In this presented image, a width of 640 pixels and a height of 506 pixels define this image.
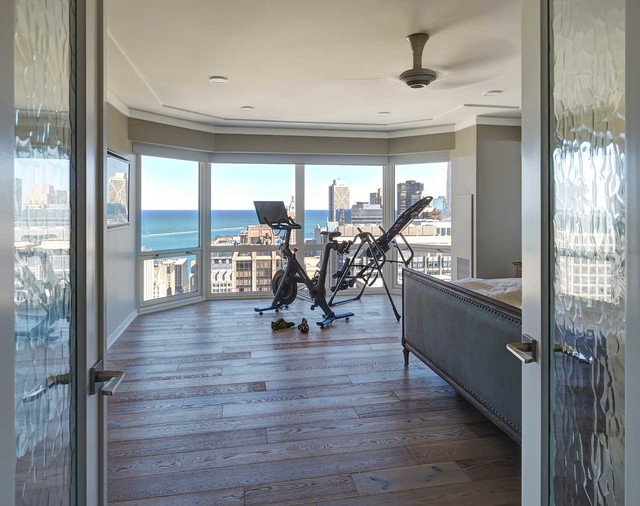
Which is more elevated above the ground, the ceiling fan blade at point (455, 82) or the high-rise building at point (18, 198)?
the ceiling fan blade at point (455, 82)

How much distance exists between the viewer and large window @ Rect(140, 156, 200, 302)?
592 cm

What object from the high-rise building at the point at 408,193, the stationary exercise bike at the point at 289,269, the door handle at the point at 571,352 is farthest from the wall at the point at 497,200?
the door handle at the point at 571,352

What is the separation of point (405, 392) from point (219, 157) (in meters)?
4.62

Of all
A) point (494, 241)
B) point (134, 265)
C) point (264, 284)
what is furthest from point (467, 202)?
point (134, 265)

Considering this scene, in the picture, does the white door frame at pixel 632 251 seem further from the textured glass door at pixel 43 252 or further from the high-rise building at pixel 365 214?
the high-rise building at pixel 365 214

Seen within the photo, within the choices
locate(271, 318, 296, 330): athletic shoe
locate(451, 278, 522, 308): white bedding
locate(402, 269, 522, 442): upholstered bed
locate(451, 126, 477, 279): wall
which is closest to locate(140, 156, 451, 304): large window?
locate(451, 126, 477, 279): wall

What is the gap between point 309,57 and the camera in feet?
12.3

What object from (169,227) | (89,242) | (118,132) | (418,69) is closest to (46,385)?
(89,242)

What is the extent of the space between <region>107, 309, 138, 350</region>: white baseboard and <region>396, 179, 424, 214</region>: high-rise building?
4159 mm

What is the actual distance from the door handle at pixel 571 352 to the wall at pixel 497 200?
5.03 meters

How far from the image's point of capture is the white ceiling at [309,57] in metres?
2.91

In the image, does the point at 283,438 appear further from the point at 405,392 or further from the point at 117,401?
the point at 117,401

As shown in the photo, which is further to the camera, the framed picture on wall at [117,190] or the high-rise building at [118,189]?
the high-rise building at [118,189]

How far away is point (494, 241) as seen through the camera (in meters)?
6.00
